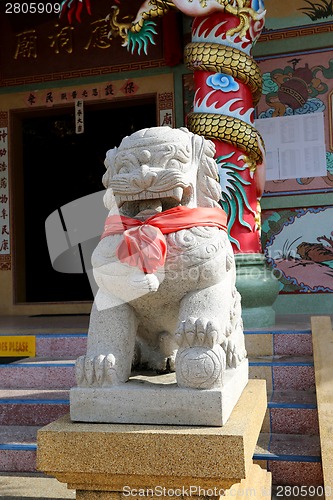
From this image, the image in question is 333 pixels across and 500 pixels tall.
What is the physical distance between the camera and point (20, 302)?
21.4 ft

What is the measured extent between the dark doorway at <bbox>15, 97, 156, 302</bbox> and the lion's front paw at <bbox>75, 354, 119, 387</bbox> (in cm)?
671

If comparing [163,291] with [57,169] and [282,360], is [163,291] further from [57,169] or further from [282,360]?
[57,169]

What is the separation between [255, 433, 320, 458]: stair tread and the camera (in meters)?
2.42

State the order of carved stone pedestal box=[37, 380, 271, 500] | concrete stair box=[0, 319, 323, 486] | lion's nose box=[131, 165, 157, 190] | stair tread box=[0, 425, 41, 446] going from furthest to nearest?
1. stair tread box=[0, 425, 41, 446]
2. concrete stair box=[0, 319, 323, 486]
3. lion's nose box=[131, 165, 157, 190]
4. carved stone pedestal box=[37, 380, 271, 500]

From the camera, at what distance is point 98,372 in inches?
64.0

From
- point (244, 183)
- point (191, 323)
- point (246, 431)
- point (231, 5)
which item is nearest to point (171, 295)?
point (191, 323)

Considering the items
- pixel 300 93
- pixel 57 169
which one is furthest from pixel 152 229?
pixel 57 169

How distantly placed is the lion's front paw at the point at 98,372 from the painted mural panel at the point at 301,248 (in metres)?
3.99

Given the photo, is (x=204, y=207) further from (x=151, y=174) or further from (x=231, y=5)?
(x=231, y=5)

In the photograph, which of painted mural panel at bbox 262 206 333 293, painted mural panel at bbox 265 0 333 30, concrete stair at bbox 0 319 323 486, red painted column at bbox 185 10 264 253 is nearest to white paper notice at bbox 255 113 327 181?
painted mural panel at bbox 262 206 333 293

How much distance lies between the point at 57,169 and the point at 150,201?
7321mm

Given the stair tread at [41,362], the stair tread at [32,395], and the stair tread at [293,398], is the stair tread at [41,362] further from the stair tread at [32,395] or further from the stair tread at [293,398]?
the stair tread at [293,398]

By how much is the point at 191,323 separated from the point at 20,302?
207 inches

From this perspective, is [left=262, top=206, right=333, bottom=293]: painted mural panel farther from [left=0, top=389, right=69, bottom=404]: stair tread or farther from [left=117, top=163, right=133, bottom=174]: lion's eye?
[left=117, top=163, right=133, bottom=174]: lion's eye
